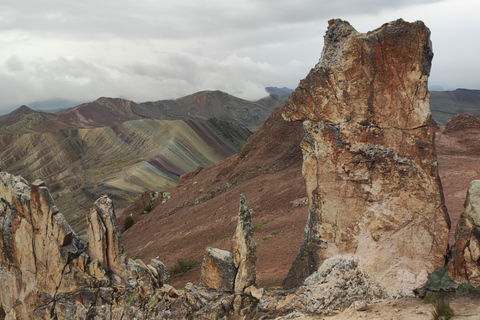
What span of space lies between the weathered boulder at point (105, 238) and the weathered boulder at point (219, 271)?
9.31 ft

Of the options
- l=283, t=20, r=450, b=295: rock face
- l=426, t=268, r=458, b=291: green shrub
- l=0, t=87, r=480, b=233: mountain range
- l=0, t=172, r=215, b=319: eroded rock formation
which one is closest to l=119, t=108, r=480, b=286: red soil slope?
l=283, t=20, r=450, b=295: rock face

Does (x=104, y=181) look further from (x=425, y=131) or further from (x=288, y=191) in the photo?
(x=425, y=131)

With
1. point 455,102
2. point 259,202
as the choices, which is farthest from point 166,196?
point 455,102

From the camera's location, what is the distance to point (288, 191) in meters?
26.8

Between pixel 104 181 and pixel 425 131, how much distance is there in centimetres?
5956

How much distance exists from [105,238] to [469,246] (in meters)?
9.92

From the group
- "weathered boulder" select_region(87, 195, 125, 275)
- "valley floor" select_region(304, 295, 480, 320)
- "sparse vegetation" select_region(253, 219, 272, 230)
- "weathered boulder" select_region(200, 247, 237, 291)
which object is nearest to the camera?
"valley floor" select_region(304, 295, 480, 320)

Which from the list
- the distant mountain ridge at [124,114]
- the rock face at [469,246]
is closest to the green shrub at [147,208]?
the rock face at [469,246]

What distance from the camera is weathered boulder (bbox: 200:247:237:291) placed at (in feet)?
36.5

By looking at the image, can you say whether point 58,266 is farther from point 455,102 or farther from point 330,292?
point 455,102

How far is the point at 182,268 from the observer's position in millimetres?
20203

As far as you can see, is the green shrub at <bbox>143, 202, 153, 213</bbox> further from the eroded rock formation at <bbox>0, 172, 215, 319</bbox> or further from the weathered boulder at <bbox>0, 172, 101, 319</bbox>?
the eroded rock formation at <bbox>0, 172, 215, 319</bbox>

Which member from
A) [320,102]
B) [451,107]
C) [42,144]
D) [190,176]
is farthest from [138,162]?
[451,107]

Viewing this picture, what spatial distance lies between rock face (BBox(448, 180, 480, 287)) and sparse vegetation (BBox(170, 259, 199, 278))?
523 inches
